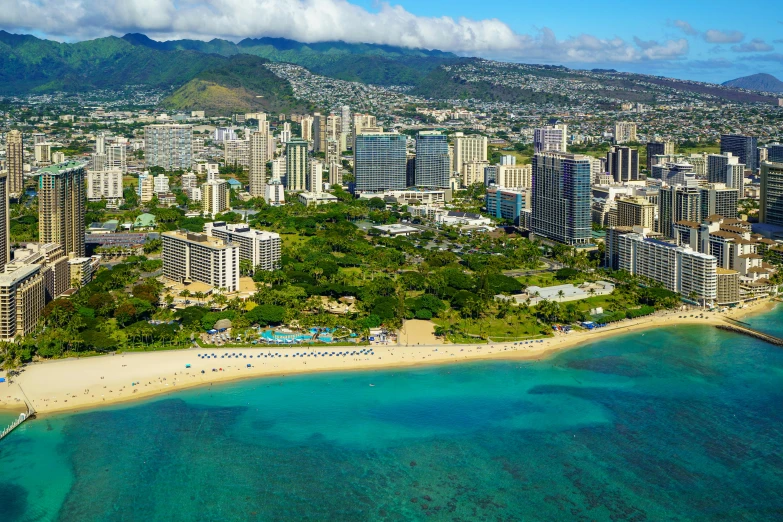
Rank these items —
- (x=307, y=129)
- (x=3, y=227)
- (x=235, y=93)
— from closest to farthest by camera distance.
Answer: (x=3, y=227), (x=307, y=129), (x=235, y=93)

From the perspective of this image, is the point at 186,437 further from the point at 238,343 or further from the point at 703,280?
the point at 703,280

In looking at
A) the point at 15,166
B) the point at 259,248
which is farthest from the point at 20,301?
the point at 15,166

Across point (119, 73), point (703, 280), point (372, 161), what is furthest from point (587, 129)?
point (119, 73)

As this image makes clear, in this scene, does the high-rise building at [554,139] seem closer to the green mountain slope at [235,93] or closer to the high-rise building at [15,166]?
the high-rise building at [15,166]

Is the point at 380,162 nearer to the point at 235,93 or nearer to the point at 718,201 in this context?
the point at 718,201

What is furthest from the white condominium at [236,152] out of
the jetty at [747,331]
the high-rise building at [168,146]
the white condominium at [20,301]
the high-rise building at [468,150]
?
→ the jetty at [747,331]

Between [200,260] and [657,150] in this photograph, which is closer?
[200,260]

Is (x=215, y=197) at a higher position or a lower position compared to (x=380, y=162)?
lower
